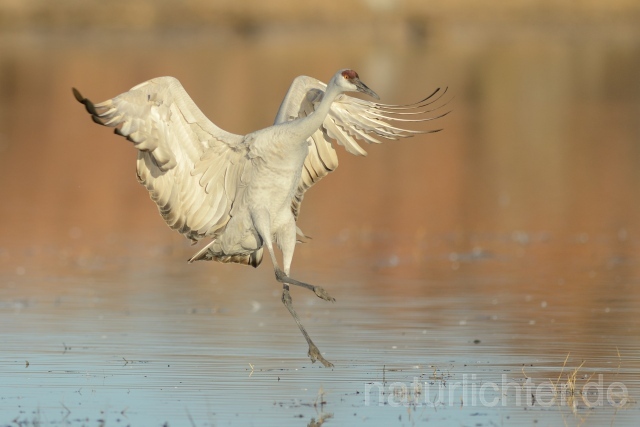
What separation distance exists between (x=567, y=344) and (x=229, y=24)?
48899 mm

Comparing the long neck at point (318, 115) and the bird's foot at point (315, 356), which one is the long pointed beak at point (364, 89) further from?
the bird's foot at point (315, 356)

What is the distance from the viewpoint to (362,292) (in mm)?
13031

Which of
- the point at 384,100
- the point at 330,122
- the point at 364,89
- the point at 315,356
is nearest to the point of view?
the point at 315,356

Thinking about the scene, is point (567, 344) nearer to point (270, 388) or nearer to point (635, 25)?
point (270, 388)

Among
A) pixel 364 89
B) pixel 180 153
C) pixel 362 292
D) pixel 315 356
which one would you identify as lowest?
pixel 315 356

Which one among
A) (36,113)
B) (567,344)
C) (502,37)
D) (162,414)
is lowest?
(162,414)

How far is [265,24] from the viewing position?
57812 mm

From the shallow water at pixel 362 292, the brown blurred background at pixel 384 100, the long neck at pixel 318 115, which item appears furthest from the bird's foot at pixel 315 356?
the brown blurred background at pixel 384 100

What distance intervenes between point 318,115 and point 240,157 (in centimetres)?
82

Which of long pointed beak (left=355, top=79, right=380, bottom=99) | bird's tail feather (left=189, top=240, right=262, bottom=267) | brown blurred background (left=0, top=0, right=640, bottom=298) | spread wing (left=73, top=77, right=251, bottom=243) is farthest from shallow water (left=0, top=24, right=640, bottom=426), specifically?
long pointed beak (left=355, top=79, right=380, bottom=99)

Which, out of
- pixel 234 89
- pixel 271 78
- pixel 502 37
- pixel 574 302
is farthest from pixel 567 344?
pixel 502 37

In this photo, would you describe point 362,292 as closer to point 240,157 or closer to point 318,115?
point 240,157

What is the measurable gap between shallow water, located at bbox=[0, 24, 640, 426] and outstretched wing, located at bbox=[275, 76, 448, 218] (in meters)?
1.29

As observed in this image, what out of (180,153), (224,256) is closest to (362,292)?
(224,256)
